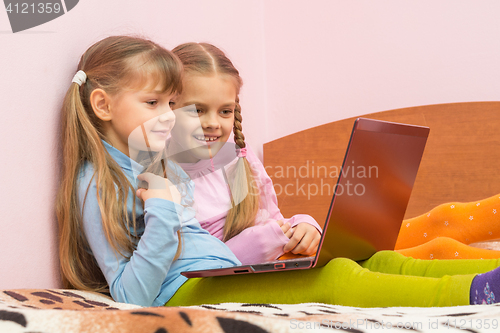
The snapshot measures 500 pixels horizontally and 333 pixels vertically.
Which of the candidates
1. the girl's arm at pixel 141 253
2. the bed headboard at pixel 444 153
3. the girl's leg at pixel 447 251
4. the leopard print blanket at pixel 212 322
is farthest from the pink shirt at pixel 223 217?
the bed headboard at pixel 444 153

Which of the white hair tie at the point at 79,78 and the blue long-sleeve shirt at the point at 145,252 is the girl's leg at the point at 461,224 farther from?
the white hair tie at the point at 79,78

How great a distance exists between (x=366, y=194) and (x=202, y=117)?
0.36 m

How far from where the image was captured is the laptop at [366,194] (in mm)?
550

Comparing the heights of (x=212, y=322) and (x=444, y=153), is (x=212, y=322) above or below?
above

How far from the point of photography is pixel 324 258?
1.94ft

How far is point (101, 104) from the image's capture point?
734 millimetres

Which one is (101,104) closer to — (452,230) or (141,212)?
(141,212)

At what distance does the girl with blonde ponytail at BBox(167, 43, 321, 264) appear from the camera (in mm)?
797

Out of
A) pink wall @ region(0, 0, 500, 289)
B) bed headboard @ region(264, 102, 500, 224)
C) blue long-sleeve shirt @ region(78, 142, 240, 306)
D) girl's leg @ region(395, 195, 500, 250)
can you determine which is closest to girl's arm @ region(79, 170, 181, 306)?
blue long-sleeve shirt @ region(78, 142, 240, 306)

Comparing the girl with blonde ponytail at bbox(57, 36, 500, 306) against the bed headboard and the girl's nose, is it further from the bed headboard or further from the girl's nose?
the bed headboard

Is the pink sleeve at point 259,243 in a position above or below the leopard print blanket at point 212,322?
below

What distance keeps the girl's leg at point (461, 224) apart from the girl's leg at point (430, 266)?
42 cm

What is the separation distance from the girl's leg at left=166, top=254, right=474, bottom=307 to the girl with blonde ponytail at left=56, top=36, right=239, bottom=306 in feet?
0.24

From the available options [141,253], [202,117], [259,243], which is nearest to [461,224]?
[259,243]
